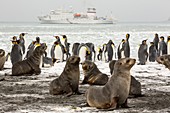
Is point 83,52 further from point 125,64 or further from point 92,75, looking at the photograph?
point 125,64

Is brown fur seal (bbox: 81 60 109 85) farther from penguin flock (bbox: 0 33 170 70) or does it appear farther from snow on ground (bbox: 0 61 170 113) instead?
penguin flock (bbox: 0 33 170 70)

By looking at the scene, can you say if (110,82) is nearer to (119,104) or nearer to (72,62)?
(119,104)

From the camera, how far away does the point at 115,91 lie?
4.62 metres

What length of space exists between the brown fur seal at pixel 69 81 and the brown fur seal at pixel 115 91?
108 cm

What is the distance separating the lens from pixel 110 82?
188 inches

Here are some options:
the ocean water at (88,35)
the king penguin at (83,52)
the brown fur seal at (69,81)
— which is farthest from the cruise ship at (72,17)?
the brown fur seal at (69,81)

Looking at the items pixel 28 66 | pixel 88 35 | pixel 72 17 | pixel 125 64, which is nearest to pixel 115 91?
pixel 125 64

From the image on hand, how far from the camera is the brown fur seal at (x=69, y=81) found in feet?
19.7

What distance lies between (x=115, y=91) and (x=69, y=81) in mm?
1538

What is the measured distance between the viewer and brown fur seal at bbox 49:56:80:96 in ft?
19.7

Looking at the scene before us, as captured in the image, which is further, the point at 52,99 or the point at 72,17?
the point at 72,17

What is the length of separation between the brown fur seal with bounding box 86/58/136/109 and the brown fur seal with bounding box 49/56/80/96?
3.56ft

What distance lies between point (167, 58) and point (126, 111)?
202 cm

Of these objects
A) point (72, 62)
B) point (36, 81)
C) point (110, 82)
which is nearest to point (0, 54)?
point (36, 81)
